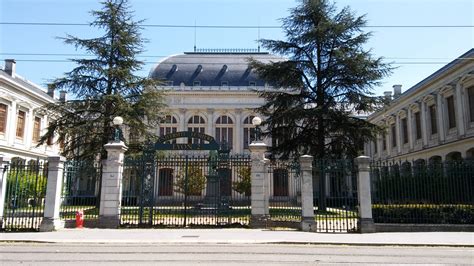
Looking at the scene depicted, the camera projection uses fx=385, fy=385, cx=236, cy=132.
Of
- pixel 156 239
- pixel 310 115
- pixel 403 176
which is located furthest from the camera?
pixel 310 115

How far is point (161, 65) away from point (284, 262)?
46783mm

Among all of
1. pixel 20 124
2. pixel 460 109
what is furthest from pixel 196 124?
pixel 460 109

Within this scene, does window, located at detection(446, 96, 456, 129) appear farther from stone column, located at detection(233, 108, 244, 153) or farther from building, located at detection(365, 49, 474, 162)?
stone column, located at detection(233, 108, 244, 153)

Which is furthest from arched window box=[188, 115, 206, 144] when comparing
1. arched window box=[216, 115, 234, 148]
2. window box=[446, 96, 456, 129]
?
window box=[446, 96, 456, 129]

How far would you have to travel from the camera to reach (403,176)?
634 inches

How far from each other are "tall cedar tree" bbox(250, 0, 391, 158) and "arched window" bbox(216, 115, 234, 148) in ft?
80.4

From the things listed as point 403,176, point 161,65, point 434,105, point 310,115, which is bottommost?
point 403,176

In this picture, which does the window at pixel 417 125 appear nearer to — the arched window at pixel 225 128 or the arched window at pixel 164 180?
the arched window at pixel 225 128

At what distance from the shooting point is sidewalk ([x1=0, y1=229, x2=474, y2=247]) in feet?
38.9

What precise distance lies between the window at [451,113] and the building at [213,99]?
70.0 ft

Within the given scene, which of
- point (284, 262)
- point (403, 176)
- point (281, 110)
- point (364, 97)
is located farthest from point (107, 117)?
point (284, 262)

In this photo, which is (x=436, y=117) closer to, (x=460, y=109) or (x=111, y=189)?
(x=460, y=109)

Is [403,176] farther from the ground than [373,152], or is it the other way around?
[373,152]

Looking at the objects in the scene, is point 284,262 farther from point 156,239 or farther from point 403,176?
point 403,176
